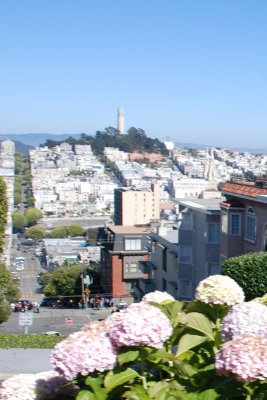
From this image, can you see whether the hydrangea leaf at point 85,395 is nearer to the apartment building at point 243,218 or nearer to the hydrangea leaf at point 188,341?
the hydrangea leaf at point 188,341

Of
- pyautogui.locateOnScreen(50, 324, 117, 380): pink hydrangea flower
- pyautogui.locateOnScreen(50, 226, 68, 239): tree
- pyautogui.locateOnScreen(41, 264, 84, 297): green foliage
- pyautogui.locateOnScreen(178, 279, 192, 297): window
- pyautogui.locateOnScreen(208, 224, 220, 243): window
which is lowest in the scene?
pyautogui.locateOnScreen(50, 226, 68, 239): tree

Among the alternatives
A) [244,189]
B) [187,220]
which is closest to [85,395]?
[244,189]

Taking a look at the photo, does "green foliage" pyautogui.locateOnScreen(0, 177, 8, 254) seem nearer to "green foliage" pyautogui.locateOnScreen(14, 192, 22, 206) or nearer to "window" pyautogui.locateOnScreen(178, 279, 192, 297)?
"window" pyautogui.locateOnScreen(178, 279, 192, 297)

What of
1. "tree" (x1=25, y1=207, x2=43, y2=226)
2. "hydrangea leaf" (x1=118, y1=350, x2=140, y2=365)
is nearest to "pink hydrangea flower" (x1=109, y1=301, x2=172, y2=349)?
"hydrangea leaf" (x1=118, y1=350, x2=140, y2=365)

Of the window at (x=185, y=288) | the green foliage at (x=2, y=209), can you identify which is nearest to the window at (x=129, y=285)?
the window at (x=185, y=288)

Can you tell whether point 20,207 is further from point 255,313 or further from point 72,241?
point 255,313

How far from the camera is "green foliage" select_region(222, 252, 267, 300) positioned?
10.0 m

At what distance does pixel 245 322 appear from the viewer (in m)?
1.99

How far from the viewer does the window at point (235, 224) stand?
620 inches

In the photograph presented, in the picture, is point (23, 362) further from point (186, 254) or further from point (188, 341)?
point (186, 254)

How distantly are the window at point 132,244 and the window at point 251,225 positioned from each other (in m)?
21.8

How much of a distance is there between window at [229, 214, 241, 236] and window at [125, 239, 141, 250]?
21.4m

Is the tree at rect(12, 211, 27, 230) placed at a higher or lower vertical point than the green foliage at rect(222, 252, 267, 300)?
lower

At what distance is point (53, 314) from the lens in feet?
101
